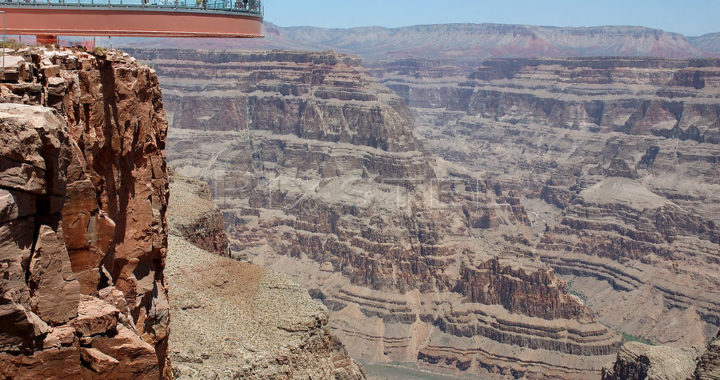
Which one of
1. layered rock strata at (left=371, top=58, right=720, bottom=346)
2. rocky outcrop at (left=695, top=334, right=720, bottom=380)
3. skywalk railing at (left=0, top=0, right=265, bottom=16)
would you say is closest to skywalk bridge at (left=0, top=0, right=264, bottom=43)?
skywalk railing at (left=0, top=0, right=265, bottom=16)

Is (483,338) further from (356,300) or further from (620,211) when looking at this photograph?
(620,211)

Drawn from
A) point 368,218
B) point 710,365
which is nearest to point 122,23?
point 710,365

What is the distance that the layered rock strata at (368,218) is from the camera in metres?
103

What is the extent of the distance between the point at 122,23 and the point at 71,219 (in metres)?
9.48

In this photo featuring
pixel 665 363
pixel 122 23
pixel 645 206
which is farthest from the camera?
pixel 645 206

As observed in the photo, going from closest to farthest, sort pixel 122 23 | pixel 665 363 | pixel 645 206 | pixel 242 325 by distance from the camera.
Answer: pixel 122 23 < pixel 242 325 < pixel 665 363 < pixel 645 206

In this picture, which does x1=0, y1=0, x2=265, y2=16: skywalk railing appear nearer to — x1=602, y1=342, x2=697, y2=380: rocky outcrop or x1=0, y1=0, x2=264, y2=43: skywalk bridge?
x1=0, y1=0, x2=264, y2=43: skywalk bridge

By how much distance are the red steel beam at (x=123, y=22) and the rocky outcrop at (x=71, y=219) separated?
1.16 m

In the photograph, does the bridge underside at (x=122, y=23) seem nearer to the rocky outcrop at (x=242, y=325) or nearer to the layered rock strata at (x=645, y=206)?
the rocky outcrop at (x=242, y=325)

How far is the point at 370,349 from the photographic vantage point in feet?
336

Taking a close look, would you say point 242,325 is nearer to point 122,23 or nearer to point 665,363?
point 122,23

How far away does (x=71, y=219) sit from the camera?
1474 cm

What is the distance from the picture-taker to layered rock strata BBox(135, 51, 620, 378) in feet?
338

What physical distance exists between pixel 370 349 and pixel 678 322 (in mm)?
42635
